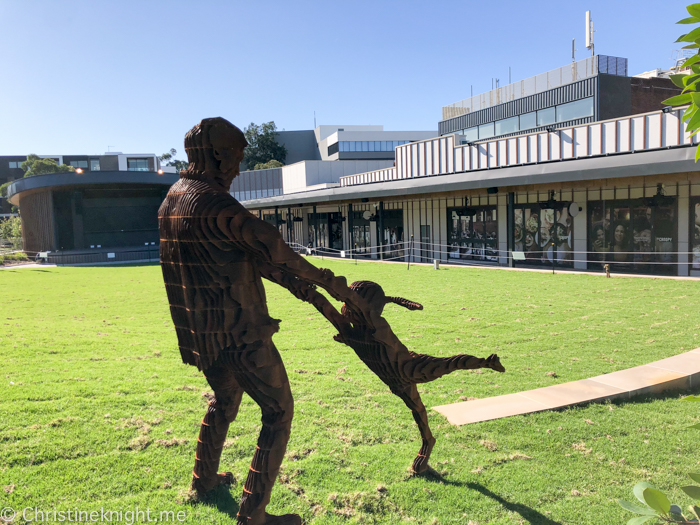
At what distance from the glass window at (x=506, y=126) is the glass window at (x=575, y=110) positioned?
12.7 feet

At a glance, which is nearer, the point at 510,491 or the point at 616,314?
the point at 510,491

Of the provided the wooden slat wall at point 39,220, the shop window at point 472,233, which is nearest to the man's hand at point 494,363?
the shop window at point 472,233

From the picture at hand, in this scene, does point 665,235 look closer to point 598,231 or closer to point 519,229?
point 598,231

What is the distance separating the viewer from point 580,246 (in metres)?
19.7

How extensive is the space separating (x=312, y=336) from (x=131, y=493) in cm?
518

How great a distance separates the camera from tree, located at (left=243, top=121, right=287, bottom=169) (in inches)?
3127

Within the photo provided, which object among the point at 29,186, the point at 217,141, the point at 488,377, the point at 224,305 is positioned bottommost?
the point at 488,377

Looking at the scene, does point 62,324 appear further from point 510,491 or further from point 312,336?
point 510,491

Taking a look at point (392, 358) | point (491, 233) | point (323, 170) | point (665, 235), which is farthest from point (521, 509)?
point (323, 170)

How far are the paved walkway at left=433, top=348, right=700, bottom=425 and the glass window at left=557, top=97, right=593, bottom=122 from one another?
27.5 meters

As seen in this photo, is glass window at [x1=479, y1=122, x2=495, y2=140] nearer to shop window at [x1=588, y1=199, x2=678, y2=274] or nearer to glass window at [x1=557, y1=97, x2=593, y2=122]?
glass window at [x1=557, y1=97, x2=593, y2=122]

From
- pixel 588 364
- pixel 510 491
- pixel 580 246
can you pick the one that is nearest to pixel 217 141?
pixel 510 491

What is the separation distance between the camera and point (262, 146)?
7969 cm

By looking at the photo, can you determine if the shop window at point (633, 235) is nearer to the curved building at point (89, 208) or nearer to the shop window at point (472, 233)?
the shop window at point (472, 233)
